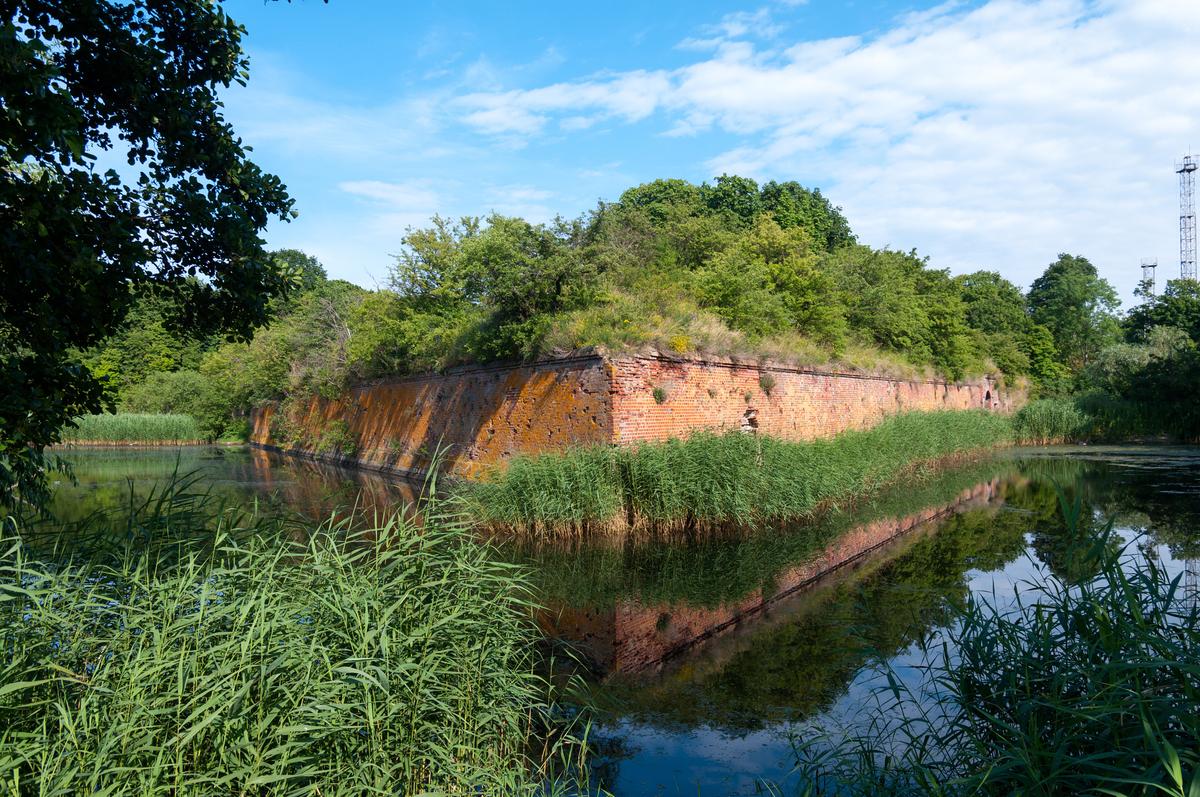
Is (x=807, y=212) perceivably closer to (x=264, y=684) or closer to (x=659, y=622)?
(x=659, y=622)

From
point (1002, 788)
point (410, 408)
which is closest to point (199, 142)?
point (1002, 788)

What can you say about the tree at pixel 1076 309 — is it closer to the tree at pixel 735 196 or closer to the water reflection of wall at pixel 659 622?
the tree at pixel 735 196

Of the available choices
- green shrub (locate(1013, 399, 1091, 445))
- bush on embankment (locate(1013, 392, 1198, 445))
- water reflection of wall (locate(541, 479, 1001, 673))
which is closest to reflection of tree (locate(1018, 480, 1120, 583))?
water reflection of wall (locate(541, 479, 1001, 673))

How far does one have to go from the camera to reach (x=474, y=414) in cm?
1708

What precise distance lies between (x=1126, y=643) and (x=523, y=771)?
2.85m

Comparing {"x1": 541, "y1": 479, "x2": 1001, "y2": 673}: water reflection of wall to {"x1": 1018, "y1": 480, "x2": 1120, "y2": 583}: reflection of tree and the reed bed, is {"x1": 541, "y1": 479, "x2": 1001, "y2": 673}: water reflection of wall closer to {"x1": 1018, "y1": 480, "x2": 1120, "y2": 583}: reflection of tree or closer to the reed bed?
{"x1": 1018, "y1": 480, "x2": 1120, "y2": 583}: reflection of tree

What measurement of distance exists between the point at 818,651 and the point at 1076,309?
49.0 m

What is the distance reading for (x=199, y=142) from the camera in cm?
558

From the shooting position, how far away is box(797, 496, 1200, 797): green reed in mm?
2725

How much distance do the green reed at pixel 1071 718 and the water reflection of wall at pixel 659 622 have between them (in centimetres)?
197

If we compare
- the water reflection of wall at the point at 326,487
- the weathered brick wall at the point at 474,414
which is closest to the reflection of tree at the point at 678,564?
the weathered brick wall at the point at 474,414

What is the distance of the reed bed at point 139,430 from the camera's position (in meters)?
34.2

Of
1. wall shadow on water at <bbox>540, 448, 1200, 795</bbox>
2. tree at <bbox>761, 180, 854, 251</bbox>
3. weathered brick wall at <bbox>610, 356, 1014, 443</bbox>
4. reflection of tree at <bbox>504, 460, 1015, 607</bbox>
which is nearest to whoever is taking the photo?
wall shadow on water at <bbox>540, 448, 1200, 795</bbox>

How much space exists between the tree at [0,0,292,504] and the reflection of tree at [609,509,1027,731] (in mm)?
4521
